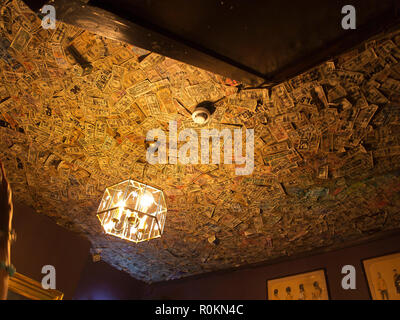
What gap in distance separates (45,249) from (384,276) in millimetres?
4015

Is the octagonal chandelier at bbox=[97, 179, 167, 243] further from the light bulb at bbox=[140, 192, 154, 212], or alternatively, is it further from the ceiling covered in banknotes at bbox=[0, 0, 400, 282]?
the ceiling covered in banknotes at bbox=[0, 0, 400, 282]

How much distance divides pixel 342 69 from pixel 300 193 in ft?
4.59

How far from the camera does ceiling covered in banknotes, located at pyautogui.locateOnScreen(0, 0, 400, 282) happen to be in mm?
2000

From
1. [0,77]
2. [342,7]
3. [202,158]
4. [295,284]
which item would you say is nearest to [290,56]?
[342,7]

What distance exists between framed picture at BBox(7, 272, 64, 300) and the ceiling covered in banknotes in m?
0.81

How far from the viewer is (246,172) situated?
2.78m

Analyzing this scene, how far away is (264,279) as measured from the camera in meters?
4.08

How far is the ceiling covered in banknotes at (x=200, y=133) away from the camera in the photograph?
200cm

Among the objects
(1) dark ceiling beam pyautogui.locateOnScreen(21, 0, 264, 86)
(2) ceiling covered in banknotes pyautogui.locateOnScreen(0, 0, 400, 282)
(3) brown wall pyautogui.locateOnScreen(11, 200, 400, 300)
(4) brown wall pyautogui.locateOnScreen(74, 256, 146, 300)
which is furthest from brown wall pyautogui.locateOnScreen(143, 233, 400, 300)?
(1) dark ceiling beam pyautogui.locateOnScreen(21, 0, 264, 86)

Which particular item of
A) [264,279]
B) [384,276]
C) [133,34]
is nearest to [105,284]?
[264,279]

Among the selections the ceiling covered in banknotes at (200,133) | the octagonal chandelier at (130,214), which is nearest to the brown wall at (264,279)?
the ceiling covered in banknotes at (200,133)

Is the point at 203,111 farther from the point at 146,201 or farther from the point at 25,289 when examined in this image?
the point at 25,289

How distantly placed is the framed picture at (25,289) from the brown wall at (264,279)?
2.21m
